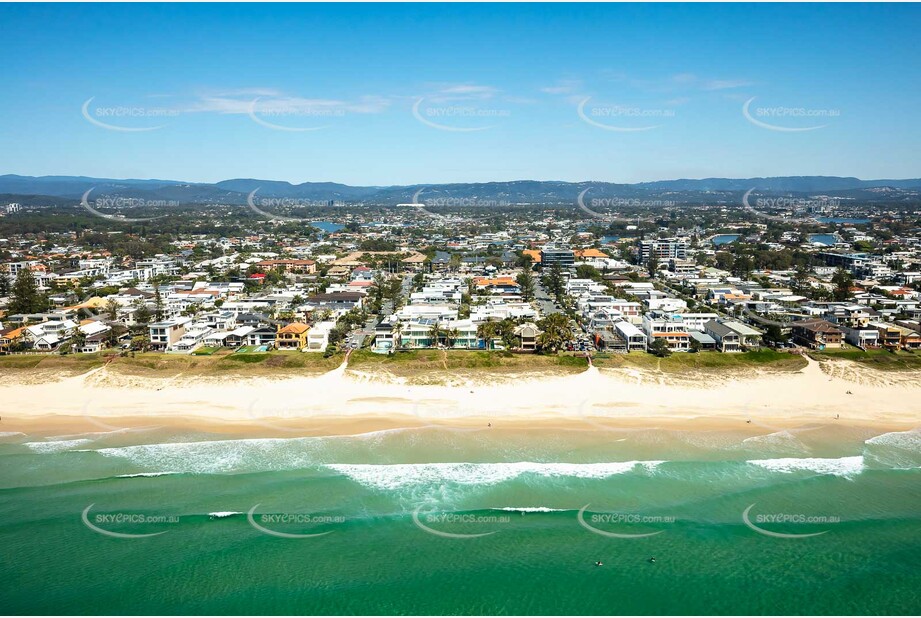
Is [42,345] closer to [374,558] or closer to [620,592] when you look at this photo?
[374,558]

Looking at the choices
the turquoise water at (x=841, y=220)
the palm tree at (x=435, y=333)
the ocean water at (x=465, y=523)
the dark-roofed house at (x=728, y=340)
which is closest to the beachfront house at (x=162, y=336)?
the ocean water at (x=465, y=523)

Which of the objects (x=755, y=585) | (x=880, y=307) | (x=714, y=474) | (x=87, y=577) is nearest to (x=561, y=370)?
(x=714, y=474)

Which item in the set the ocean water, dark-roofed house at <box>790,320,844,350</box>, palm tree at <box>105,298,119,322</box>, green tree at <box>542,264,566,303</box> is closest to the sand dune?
the ocean water

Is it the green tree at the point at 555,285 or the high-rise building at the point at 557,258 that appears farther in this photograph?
the high-rise building at the point at 557,258

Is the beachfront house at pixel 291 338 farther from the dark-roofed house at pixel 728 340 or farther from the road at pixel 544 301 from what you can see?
the dark-roofed house at pixel 728 340

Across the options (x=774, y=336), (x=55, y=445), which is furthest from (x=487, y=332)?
(x=55, y=445)

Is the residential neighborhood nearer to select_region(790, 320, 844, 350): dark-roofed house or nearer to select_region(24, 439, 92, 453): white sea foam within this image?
select_region(790, 320, 844, 350): dark-roofed house
